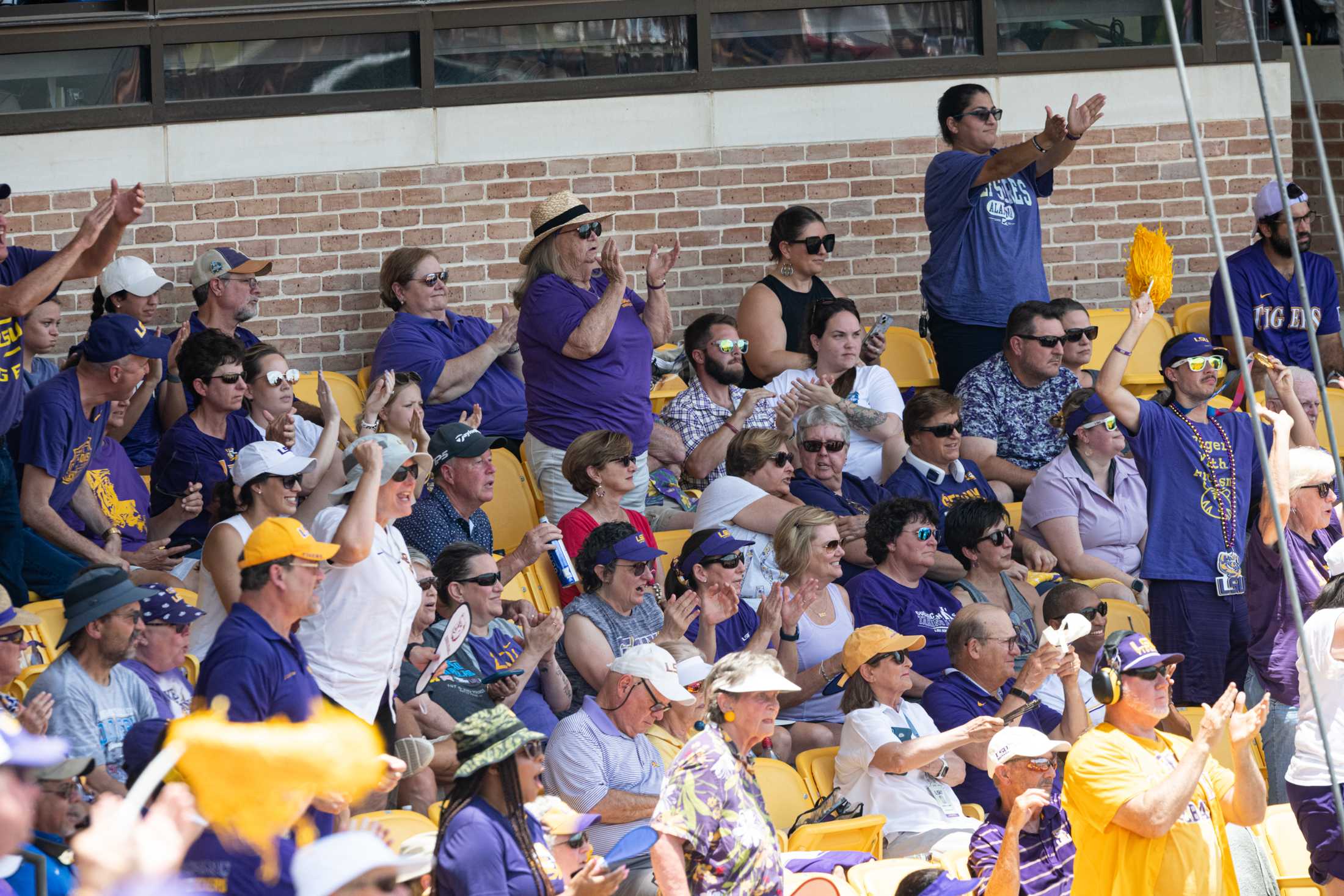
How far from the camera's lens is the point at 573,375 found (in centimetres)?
800

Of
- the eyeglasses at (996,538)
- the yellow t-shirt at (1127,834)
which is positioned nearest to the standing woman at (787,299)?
the eyeglasses at (996,538)

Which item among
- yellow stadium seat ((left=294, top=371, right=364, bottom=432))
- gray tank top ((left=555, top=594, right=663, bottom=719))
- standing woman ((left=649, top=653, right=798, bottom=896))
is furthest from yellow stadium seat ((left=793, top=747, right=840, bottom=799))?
yellow stadium seat ((left=294, top=371, right=364, bottom=432))

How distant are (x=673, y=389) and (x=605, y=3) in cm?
214

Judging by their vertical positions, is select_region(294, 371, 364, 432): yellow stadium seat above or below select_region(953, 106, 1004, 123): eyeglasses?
below

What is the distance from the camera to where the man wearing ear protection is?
486 cm

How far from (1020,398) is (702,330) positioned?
1531 millimetres

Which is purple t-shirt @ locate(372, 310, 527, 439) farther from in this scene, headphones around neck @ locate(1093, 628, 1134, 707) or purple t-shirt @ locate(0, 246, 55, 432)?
headphones around neck @ locate(1093, 628, 1134, 707)

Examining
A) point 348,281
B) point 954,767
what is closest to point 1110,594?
point 954,767

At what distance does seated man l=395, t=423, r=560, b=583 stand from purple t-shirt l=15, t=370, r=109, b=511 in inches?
48.5

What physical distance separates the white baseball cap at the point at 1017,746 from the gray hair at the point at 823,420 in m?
2.89

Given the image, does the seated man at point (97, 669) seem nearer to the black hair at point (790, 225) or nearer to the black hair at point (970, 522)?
the black hair at point (970, 522)

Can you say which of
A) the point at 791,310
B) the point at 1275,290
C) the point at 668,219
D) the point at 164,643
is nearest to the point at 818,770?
the point at 164,643

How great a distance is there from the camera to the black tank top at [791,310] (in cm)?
898

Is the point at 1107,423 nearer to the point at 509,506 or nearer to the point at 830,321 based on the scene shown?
the point at 830,321
